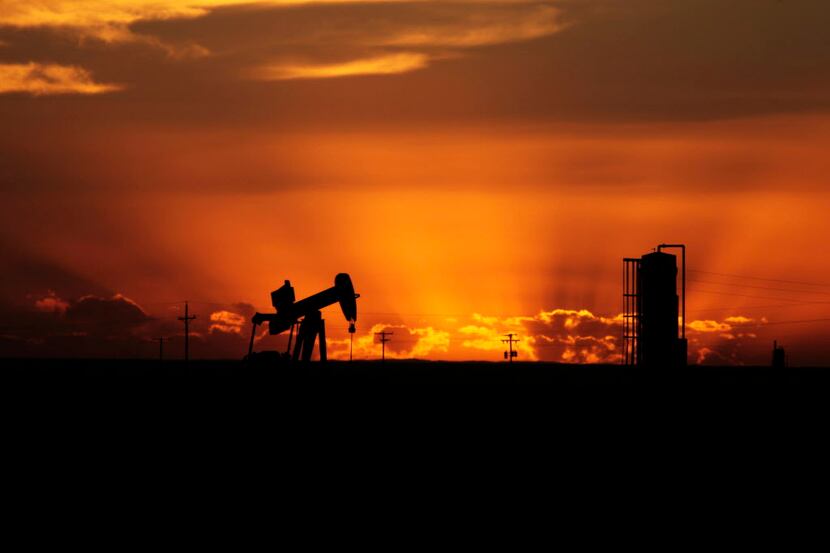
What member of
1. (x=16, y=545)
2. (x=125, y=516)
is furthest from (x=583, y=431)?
(x=16, y=545)

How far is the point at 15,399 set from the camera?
37.1 m

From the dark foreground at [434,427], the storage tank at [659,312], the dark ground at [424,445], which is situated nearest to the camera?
the dark ground at [424,445]

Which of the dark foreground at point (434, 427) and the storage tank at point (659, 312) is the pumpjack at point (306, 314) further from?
the storage tank at point (659, 312)

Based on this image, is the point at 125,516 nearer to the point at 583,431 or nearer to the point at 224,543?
the point at 224,543

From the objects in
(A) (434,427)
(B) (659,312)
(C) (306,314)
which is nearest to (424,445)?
(A) (434,427)

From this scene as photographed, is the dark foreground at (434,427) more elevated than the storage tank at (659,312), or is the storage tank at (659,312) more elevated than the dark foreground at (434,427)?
the storage tank at (659,312)

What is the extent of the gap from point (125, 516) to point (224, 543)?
207cm

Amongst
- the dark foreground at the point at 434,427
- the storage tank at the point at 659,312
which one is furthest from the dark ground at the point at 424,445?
the storage tank at the point at 659,312

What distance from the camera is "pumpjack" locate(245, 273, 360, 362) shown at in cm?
3412

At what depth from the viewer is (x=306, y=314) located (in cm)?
3516

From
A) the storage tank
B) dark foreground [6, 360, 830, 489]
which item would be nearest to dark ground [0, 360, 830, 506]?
dark foreground [6, 360, 830, 489]

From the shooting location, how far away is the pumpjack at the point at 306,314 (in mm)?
34125

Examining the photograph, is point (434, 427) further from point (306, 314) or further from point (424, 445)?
point (306, 314)

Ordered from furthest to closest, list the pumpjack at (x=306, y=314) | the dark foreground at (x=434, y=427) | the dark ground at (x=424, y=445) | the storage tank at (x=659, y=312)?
1. the storage tank at (x=659, y=312)
2. the pumpjack at (x=306, y=314)
3. the dark foreground at (x=434, y=427)
4. the dark ground at (x=424, y=445)
